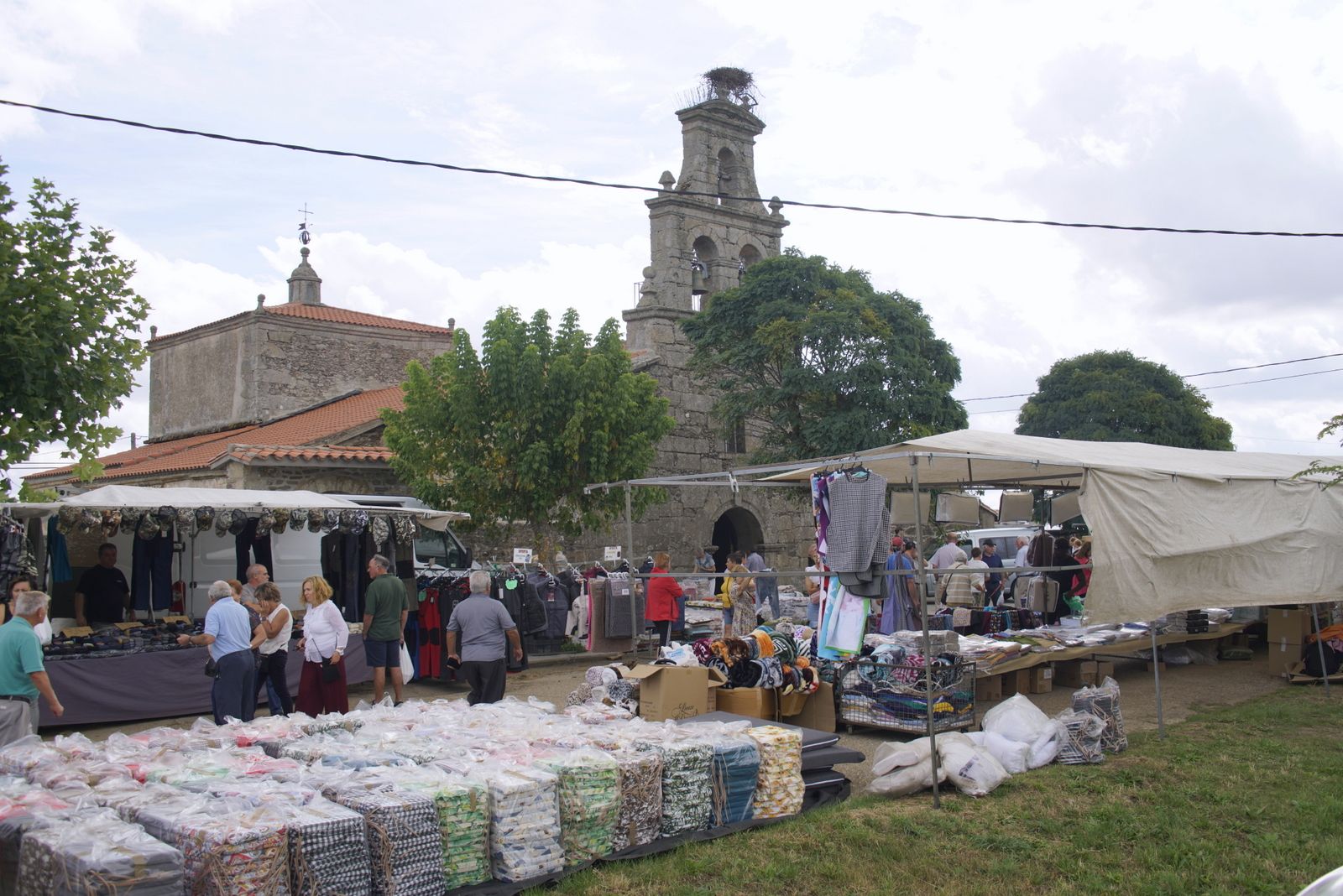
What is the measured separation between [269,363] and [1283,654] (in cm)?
2189

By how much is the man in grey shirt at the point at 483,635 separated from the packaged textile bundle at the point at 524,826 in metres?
3.97

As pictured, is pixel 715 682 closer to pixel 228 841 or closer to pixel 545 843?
pixel 545 843

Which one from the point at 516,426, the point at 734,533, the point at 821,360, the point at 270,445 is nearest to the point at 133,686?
the point at 516,426

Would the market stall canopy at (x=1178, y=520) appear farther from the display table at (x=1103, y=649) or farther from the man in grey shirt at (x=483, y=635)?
the man in grey shirt at (x=483, y=635)

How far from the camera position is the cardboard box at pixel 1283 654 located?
12030 millimetres

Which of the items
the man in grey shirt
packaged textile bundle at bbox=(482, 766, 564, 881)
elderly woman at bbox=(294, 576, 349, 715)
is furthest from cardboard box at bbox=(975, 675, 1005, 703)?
packaged textile bundle at bbox=(482, 766, 564, 881)

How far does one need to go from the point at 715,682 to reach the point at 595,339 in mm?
11863

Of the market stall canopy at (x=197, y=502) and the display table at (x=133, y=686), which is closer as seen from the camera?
the display table at (x=133, y=686)

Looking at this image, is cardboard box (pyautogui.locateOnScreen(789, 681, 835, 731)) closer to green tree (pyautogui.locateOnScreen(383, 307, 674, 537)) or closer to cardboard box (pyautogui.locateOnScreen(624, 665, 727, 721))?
cardboard box (pyautogui.locateOnScreen(624, 665, 727, 721))

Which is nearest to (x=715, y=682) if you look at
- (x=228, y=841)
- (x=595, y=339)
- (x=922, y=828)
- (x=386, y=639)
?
(x=922, y=828)

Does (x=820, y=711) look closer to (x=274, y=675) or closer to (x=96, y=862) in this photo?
(x=274, y=675)

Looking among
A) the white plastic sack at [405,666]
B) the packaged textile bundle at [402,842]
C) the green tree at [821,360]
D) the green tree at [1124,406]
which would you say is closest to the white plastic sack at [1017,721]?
the packaged textile bundle at [402,842]

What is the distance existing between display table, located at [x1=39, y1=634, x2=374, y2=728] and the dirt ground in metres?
0.16

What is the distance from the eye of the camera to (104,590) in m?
12.4
